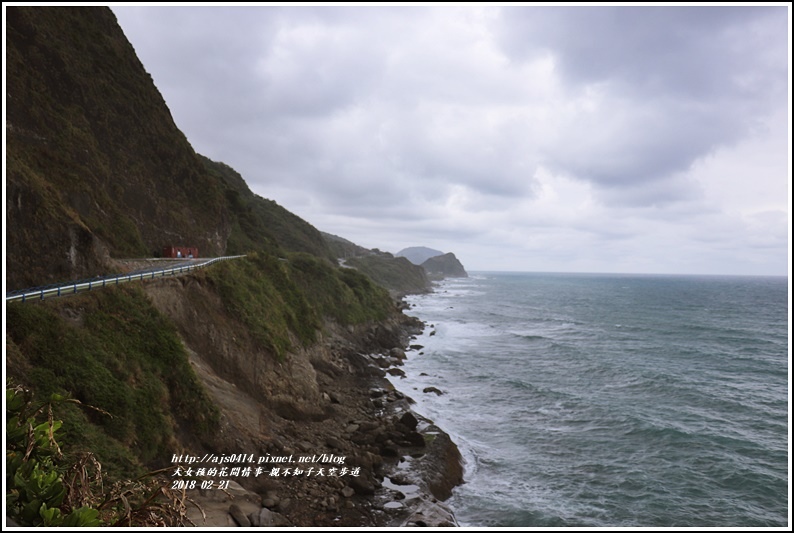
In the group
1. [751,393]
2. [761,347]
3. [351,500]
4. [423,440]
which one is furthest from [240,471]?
[761,347]

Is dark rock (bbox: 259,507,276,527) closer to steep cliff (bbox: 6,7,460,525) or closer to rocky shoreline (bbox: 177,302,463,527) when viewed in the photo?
rocky shoreline (bbox: 177,302,463,527)

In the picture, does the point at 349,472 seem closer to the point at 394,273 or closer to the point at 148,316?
the point at 148,316

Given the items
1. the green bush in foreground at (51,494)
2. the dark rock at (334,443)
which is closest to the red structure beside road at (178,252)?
the dark rock at (334,443)

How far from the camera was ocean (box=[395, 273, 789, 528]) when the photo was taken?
20.5 m

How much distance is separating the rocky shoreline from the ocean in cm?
208

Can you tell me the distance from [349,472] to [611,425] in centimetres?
2139

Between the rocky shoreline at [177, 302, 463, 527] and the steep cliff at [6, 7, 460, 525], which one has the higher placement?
the steep cliff at [6, 7, 460, 525]

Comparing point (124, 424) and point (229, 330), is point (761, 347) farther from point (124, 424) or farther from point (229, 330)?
point (124, 424)

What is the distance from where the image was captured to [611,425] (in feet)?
98.7

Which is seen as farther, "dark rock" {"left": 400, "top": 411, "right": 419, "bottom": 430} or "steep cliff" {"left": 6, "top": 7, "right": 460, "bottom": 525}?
"dark rock" {"left": 400, "top": 411, "right": 419, "bottom": 430}

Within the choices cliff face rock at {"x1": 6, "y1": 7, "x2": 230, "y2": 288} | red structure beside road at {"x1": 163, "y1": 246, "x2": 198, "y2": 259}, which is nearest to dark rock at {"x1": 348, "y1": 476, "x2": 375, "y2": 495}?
cliff face rock at {"x1": 6, "y1": 7, "x2": 230, "y2": 288}

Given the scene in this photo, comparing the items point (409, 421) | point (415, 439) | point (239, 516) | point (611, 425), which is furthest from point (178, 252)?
point (611, 425)

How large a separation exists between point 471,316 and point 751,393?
174ft

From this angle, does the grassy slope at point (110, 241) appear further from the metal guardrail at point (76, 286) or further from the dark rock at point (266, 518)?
the dark rock at point (266, 518)
